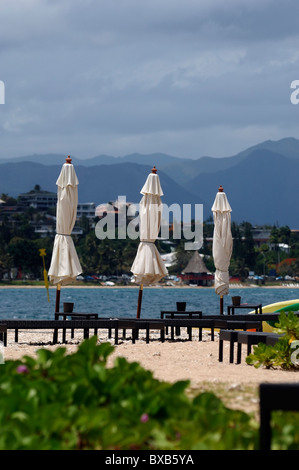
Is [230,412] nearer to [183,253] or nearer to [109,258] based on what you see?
[109,258]

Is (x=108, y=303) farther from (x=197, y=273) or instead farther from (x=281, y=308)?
(x=197, y=273)

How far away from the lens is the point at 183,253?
11356 centimetres

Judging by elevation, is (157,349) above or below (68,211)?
below

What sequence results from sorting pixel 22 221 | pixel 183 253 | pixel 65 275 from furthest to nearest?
pixel 22 221, pixel 183 253, pixel 65 275

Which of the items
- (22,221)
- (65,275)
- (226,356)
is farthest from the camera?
(22,221)

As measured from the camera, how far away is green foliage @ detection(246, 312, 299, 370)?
7.52m

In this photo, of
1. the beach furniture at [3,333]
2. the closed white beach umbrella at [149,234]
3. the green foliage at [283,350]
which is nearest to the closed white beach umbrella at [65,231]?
the closed white beach umbrella at [149,234]

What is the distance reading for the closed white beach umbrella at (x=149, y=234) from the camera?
12.7 m

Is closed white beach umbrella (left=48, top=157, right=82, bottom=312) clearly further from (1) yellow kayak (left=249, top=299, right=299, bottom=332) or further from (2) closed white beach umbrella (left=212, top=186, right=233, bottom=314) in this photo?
(1) yellow kayak (left=249, top=299, right=299, bottom=332)

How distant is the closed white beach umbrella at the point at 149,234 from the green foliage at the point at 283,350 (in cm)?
509

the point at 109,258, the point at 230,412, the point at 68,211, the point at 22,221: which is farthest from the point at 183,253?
the point at 230,412

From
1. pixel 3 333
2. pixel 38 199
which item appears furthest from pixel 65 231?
pixel 38 199
